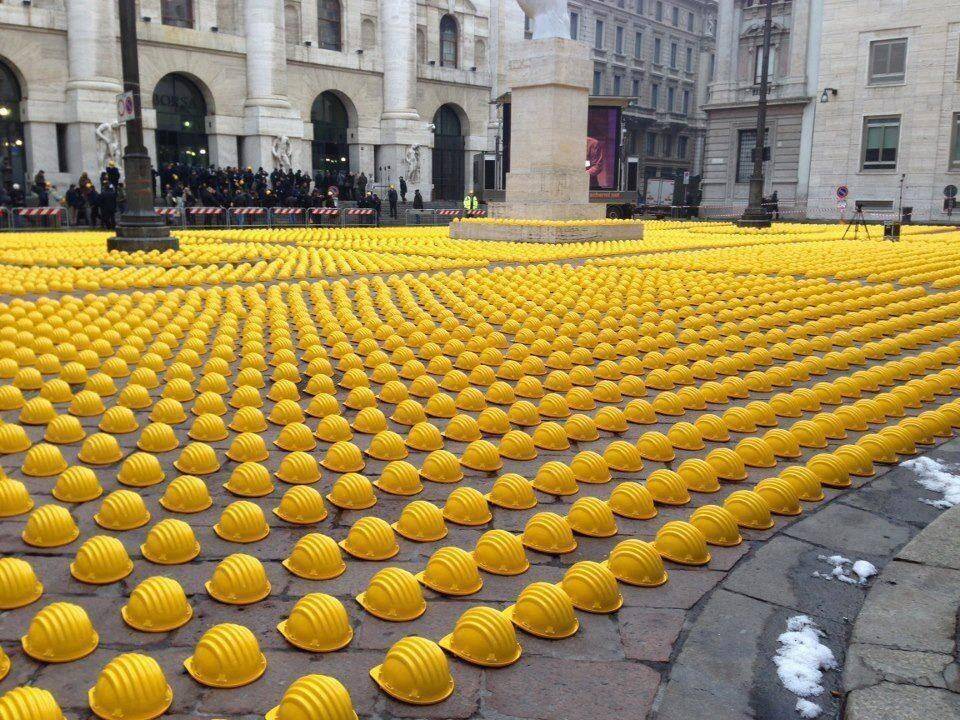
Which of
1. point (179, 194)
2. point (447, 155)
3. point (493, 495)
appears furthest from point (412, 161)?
point (493, 495)

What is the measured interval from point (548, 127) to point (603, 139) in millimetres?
13778

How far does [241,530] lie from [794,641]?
265 cm

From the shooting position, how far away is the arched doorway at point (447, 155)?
5303 centimetres

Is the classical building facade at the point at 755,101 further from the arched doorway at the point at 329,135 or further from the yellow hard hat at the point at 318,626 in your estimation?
the yellow hard hat at the point at 318,626

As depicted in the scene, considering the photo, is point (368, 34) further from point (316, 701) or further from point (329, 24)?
point (316, 701)

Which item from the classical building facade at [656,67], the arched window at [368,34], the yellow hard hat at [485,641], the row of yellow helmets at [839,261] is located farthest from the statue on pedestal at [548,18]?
the classical building facade at [656,67]

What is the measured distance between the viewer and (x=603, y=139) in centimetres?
3581

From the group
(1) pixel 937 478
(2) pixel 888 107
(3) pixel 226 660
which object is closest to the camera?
(3) pixel 226 660

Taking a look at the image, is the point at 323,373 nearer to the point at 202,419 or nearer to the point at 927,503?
the point at 202,419

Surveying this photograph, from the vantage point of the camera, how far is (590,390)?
749 centimetres

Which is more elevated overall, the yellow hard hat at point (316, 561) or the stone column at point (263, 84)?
the stone column at point (263, 84)

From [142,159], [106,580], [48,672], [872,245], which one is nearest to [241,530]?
[106,580]

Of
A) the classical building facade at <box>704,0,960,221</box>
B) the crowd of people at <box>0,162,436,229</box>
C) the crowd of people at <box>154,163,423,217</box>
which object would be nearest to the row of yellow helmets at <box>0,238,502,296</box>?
the crowd of people at <box>0,162,436,229</box>

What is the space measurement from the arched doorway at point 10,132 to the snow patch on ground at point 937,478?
37.6 metres
